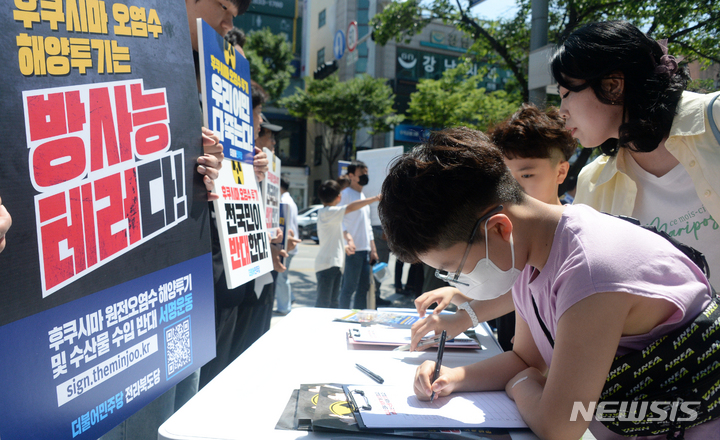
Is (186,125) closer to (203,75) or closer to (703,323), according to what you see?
(203,75)

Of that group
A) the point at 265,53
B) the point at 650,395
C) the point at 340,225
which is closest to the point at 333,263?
the point at 340,225

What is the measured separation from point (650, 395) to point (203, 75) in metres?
1.58

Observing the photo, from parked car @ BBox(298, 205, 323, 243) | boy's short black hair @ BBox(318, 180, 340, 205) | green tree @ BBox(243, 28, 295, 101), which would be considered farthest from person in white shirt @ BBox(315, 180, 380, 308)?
green tree @ BBox(243, 28, 295, 101)

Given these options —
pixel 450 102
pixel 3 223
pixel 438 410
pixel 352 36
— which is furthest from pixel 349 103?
pixel 3 223

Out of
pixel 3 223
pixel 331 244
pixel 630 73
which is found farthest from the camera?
pixel 331 244

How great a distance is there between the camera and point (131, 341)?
120 cm

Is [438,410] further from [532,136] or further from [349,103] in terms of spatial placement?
[349,103]

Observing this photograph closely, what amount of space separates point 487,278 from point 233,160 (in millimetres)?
1213

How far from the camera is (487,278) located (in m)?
1.16

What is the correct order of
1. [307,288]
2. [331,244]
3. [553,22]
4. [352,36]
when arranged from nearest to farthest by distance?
[331,244] → [553,22] → [307,288] → [352,36]

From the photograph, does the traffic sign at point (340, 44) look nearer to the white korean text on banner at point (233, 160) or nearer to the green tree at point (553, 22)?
the green tree at point (553, 22)

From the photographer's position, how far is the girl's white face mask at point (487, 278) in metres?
1.13

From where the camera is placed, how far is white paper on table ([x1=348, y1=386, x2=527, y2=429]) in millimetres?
1044

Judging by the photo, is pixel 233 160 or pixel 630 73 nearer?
pixel 630 73
